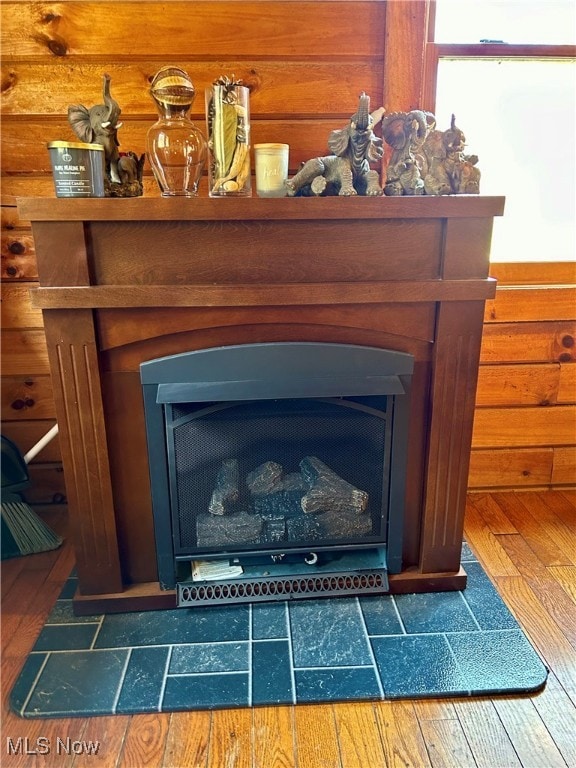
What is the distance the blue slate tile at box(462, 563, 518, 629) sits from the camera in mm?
1451

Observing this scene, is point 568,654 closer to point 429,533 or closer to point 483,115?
point 429,533

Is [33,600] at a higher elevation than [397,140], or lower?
lower

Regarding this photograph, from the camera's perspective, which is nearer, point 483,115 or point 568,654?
point 568,654

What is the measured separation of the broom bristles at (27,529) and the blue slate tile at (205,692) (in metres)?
0.71

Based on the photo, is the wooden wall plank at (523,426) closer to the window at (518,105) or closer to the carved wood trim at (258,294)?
the window at (518,105)

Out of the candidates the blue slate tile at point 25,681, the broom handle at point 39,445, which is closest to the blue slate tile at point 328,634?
the blue slate tile at point 25,681

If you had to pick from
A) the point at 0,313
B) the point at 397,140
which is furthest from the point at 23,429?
the point at 397,140

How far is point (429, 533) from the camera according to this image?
1.54 m

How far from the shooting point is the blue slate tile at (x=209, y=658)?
132 centimetres

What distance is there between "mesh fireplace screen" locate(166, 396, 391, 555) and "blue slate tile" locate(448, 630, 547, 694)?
1.09 feet

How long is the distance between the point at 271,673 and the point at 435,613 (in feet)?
1.51

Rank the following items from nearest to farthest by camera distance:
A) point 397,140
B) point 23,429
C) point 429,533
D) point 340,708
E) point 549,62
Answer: point 340,708
point 397,140
point 429,533
point 549,62
point 23,429

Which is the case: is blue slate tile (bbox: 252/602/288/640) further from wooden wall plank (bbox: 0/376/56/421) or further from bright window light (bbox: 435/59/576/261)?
bright window light (bbox: 435/59/576/261)

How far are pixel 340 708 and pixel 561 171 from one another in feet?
5.63
